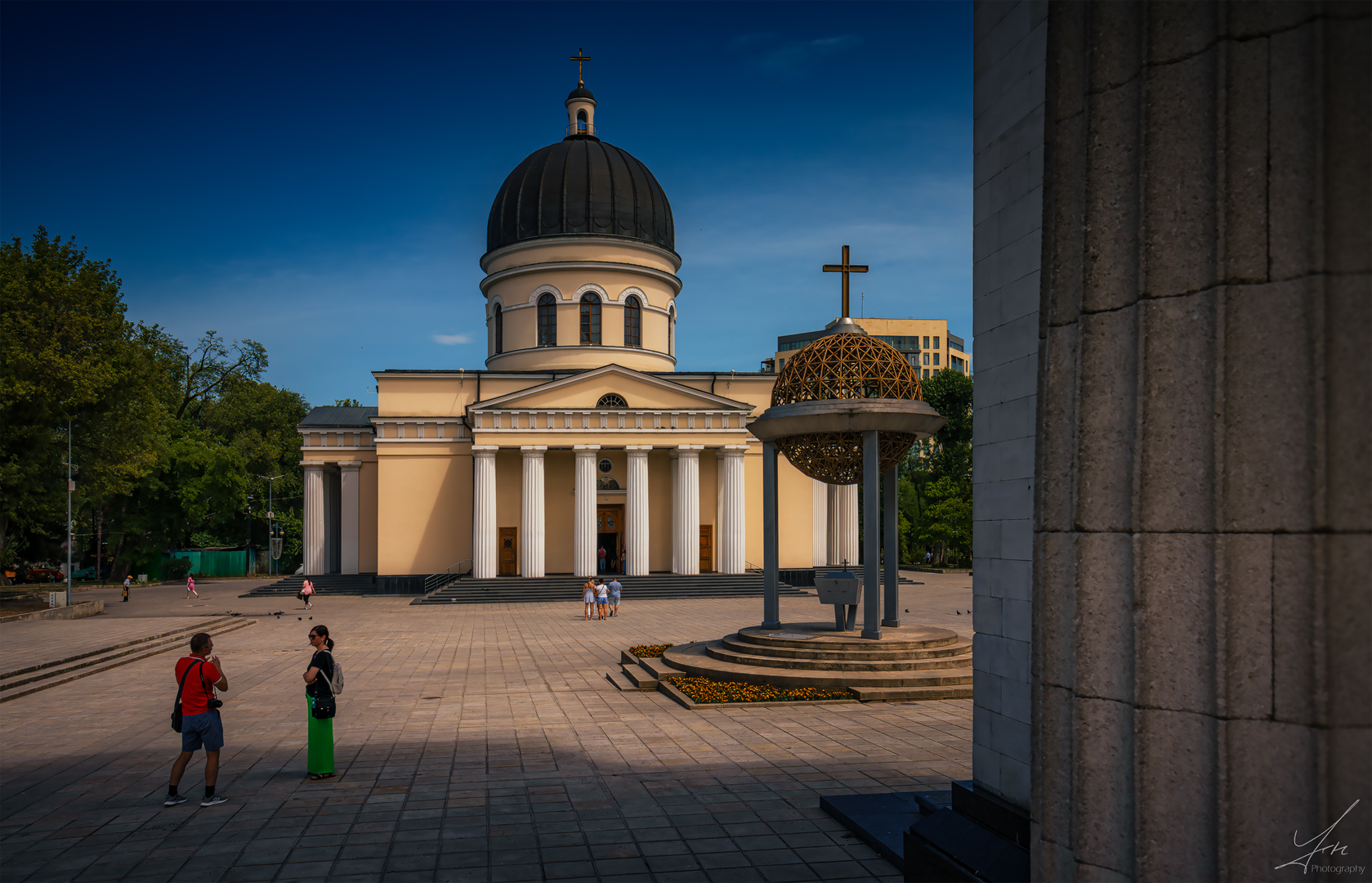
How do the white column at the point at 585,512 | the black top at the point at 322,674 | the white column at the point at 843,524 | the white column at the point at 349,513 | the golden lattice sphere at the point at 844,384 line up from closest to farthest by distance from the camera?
the black top at the point at 322,674
the golden lattice sphere at the point at 844,384
the white column at the point at 585,512
the white column at the point at 843,524
the white column at the point at 349,513

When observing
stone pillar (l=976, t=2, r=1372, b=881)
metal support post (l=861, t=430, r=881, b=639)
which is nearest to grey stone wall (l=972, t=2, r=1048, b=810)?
stone pillar (l=976, t=2, r=1372, b=881)

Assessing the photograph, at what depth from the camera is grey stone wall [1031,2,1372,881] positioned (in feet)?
9.20

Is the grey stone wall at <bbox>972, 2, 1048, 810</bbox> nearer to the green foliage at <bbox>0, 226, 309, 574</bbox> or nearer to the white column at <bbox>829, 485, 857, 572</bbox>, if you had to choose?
the green foliage at <bbox>0, 226, 309, 574</bbox>

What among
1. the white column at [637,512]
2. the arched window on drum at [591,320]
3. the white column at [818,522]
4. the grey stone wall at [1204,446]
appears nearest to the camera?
the grey stone wall at [1204,446]

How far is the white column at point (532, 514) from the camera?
36375 mm

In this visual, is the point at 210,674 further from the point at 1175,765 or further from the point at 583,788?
the point at 1175,765

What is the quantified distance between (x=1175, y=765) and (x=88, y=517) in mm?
52894

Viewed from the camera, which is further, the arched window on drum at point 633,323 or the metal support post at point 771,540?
the arched window on drum at point 633,323

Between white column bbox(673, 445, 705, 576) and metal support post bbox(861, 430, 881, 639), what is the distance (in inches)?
904

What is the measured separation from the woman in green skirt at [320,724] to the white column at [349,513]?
35.1 m

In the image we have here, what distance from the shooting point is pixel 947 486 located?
54.0 metres

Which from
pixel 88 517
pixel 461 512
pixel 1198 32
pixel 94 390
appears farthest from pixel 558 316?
pixel 1198 32

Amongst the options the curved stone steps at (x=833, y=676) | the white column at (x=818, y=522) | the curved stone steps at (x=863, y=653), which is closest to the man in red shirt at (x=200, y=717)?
the curved stone steps at (x=833, y=676)

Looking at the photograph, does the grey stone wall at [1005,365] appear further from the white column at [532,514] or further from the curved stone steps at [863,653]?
the white column at [532,514]
